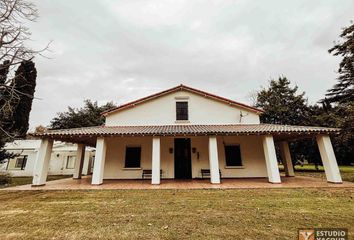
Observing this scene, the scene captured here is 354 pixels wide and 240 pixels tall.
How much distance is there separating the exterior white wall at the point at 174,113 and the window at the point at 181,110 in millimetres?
244

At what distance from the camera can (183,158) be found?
13297 millimetres

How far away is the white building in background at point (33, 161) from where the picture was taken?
63.7 ft

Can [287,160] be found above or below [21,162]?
below

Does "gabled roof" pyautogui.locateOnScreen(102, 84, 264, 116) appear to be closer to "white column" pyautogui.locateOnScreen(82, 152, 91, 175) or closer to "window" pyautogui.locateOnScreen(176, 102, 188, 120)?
"window" pyautogui.locateOnScreen(176, 102, 188, 120)

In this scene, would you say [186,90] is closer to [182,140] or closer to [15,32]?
[182,140]

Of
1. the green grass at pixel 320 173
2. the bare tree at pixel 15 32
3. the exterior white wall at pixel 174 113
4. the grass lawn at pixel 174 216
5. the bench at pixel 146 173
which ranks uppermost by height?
the bare tree at pixel 15 32

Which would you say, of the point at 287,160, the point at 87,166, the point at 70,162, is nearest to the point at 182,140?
the point at 287,160

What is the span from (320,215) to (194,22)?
521 inches

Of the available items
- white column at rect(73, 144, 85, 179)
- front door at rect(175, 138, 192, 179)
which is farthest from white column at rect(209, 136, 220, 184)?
white column at rect(73, 144, 85, 179)

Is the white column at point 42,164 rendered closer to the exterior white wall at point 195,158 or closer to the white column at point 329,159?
the exterior white wall at point 195,158

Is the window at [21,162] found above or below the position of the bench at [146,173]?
above

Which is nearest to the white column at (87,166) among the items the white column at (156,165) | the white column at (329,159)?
the white column at (156,165)

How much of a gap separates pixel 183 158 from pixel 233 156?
362 cm

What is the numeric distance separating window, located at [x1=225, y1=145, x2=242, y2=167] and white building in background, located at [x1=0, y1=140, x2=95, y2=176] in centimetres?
1488
